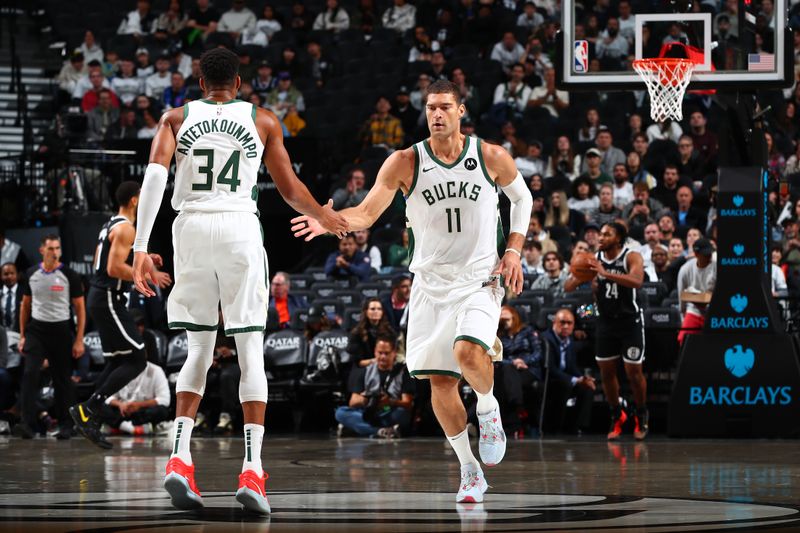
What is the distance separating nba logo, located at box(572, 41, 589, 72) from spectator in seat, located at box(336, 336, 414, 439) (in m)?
3.62

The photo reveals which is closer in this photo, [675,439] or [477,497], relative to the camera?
[477,497]

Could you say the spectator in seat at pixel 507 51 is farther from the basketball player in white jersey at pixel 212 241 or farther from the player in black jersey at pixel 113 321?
the basketball player in white jersey at pixel 212 241

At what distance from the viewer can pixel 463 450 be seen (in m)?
6.98

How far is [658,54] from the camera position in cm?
1274

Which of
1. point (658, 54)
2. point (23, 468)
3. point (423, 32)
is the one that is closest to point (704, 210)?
point (658, 54)

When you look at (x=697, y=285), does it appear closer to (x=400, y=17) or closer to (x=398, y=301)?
(x=398, y=301)

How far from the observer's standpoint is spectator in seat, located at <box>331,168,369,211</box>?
18047mm

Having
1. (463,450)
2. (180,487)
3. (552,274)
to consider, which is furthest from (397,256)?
(180,487)

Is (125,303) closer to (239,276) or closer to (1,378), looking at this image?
(1,378)

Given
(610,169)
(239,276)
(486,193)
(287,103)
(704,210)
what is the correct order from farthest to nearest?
(287,103), (610,169), (704,210), (486,193), (239,276)

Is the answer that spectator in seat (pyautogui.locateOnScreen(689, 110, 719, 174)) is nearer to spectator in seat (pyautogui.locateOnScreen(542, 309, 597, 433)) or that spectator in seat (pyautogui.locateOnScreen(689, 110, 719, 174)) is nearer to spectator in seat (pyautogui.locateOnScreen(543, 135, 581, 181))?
spectator in seat (pyautogui.locateOnScreen(543, 135, 581, 181))

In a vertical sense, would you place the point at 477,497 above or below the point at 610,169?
below

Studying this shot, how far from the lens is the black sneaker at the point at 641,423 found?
1288 centimetres

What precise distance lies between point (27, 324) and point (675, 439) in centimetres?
678
